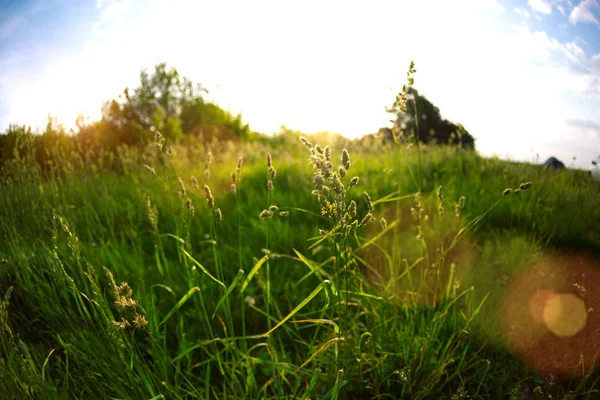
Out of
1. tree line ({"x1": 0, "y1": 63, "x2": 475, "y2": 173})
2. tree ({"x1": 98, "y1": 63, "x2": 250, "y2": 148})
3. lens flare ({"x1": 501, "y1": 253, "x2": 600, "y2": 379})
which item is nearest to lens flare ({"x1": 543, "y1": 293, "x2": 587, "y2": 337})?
lens flare ({"x1": 501, "y1": 253, "x2": 600, "y2": 379})

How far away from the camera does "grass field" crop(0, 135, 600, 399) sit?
1.44 m

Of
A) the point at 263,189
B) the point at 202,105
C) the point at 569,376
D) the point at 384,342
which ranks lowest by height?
the point at 569,376

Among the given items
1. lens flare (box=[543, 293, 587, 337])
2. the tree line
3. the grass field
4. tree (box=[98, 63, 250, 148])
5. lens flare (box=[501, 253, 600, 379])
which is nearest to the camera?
the grass field

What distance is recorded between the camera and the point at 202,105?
17.5m

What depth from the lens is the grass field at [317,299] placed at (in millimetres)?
1440

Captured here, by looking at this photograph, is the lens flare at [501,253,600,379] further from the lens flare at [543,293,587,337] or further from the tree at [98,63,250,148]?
the tree at [98,63,250,148]

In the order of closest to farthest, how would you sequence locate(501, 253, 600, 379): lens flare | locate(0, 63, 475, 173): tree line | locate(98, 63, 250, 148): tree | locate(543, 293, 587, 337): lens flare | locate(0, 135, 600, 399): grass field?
1. locate(0, 135, 600, 399): grass field
2. locate(501, 253, 600, 379): lens flare
3. locate(543, 293, 587, 337): lens flare
4. locate(0, 63, 475, 173): tree line
5. locate(98, 63, 250, 148): tree

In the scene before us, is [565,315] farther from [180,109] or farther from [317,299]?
[180,109]

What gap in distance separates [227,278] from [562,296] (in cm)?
→ 212

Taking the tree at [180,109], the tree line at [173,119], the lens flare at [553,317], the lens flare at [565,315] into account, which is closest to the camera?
the lens flare at [553,317]

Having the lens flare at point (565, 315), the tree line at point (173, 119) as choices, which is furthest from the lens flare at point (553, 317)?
the tree line at point (173, 119)

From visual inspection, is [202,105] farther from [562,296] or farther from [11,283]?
[562,296]

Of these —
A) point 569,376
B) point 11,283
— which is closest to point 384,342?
point 569,376

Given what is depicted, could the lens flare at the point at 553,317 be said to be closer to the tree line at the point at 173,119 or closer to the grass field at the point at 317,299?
the grass field at the point at 317,299
